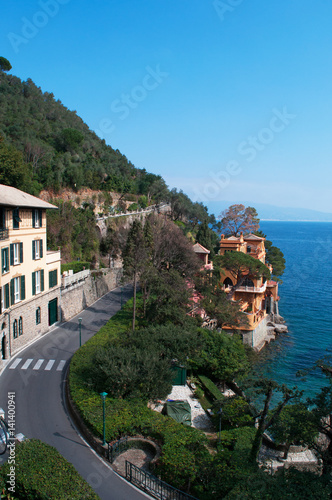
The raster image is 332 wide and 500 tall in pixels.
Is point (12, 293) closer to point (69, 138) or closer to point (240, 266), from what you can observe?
point (240, 266)

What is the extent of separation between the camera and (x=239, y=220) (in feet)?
203

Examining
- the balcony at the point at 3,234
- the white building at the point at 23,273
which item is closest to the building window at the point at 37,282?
the white building at the point at 23,273

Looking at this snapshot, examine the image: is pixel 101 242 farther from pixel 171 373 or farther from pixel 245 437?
pixel 245 437

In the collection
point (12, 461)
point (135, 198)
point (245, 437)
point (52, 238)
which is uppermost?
point (135, 198)

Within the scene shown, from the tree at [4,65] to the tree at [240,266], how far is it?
2832 inches

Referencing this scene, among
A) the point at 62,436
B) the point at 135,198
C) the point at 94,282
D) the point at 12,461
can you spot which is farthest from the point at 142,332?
the point at 135,198

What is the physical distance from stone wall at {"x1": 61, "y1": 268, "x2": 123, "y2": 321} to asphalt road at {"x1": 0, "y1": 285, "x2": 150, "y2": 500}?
2592 mm

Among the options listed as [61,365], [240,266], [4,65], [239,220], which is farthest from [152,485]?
[4,65]

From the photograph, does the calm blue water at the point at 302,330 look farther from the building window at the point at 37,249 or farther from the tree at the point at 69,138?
the tree at the point at 69,138

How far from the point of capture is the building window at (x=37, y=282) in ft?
84.6

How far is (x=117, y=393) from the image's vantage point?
17500mm

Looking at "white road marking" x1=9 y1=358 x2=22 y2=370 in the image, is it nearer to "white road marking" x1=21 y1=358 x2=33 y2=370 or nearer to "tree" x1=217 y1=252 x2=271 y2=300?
"white road marking" x1=21 y1=358 x2=33 y2=370

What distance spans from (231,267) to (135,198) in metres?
44.1

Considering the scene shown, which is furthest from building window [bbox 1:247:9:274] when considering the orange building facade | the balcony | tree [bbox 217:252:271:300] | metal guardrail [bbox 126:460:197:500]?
the orange building facade
